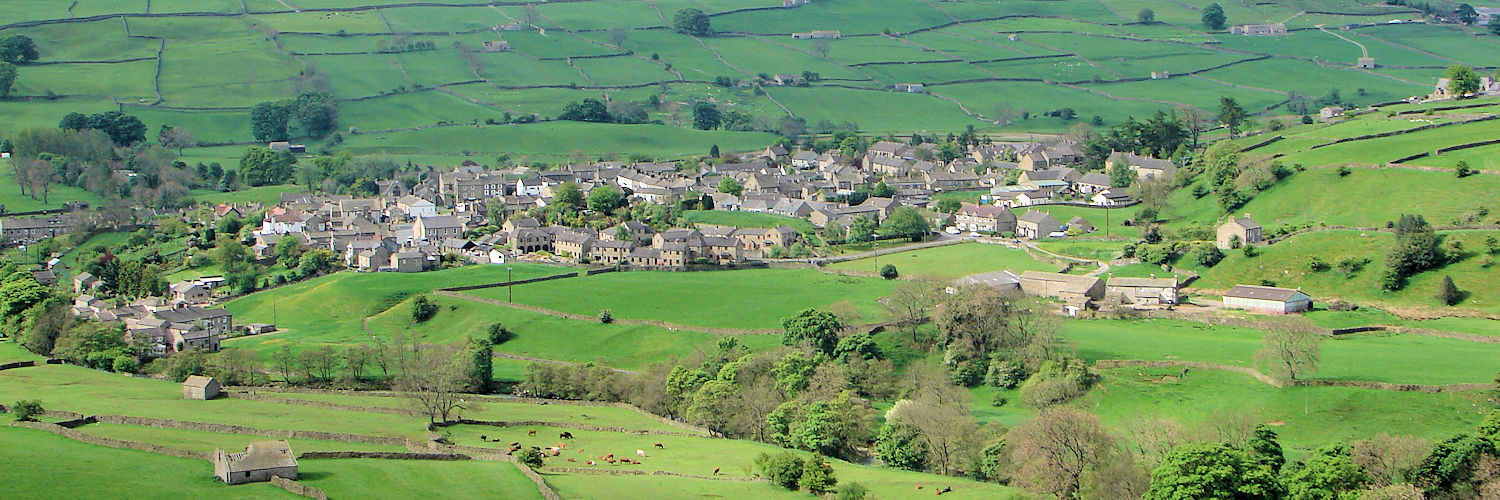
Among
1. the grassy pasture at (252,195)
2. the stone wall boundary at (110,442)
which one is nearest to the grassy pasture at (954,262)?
the stone wall boundary at (110,442)

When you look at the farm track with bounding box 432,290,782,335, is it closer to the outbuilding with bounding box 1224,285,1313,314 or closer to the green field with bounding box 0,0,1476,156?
the outbuilding with bounding box 1224,285,1313,314

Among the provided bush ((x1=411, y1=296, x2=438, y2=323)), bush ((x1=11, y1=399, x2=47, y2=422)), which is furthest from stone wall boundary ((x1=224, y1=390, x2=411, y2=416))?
bush ((x1=411, y1=296, x2=438, y2=323))

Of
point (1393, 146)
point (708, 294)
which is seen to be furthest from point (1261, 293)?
point (1393, 146)

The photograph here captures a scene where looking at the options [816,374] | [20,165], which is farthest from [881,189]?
A: [20,165]

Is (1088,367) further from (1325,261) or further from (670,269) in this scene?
(670,269)

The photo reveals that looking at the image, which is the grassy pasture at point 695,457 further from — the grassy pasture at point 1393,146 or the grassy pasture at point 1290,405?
the grassy pasture at point 1393,146

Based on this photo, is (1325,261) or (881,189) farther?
(881,189)

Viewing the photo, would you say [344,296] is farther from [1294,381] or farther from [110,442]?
[1294,381]
